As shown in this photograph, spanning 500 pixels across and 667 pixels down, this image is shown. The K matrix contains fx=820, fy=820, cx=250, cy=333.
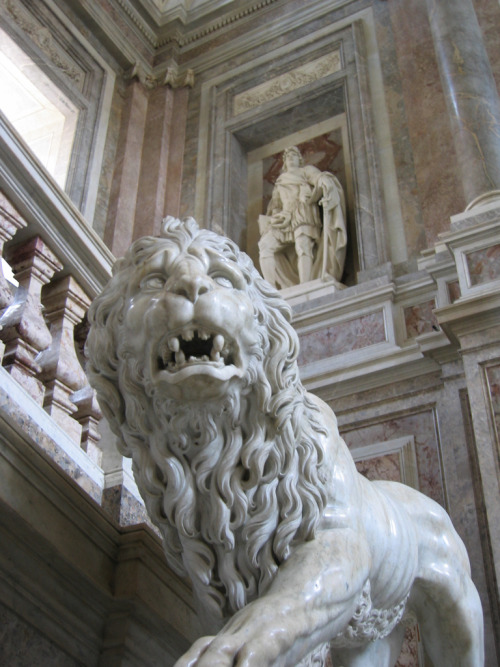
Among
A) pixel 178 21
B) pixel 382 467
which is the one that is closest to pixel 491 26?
pixel 178 21

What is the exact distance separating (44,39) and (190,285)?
304 inches

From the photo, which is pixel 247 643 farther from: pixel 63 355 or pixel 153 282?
pixel 63 355

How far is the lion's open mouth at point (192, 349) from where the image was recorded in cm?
205

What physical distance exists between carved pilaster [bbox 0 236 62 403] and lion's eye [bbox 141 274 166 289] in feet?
2.94

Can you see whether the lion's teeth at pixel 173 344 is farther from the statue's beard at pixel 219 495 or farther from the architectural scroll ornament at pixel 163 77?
the architectural scroll ornament at pixel 163 77

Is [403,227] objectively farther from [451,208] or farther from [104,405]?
[104,405]

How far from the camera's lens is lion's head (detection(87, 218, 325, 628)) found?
2.08m

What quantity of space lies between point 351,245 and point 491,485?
3.62 m

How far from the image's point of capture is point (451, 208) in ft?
22.4

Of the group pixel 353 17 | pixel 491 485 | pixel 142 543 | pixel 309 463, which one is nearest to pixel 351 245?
pixel 353 17

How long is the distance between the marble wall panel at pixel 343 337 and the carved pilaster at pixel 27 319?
3.33 m

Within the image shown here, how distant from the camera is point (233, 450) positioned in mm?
2168

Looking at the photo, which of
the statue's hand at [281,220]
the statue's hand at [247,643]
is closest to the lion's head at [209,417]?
the statue's hand at [247,643]

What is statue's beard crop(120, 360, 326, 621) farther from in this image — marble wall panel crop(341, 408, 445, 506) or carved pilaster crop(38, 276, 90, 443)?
marble wall panel crop(341, 408, 445, 506)
